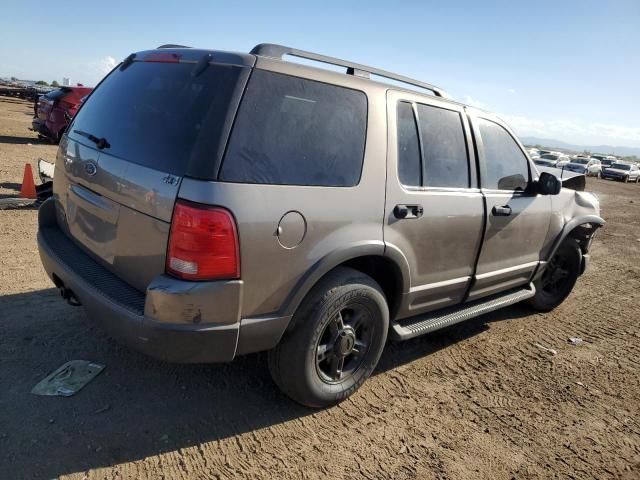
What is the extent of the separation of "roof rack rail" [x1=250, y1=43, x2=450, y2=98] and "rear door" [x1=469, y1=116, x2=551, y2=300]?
1.71 feet

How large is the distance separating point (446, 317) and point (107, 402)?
2.41 meters

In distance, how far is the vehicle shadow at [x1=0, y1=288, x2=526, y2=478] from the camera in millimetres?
2473

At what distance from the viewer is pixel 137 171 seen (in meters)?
2.52

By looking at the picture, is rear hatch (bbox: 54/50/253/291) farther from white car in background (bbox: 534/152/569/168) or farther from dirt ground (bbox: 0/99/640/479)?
white car in background (bbox: 534/152/569/168)

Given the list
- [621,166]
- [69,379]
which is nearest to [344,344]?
[69,379]

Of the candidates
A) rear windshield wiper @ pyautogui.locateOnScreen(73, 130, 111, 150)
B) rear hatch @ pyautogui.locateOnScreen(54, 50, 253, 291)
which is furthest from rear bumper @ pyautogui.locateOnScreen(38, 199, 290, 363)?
rear windshield wiper @ pyautogui.locateOnScreen(73, 130, 111, 150)

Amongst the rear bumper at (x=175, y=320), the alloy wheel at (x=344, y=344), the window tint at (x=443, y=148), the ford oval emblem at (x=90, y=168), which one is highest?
the window tint at (x=443, y=148)

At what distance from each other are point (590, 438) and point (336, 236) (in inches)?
84.4

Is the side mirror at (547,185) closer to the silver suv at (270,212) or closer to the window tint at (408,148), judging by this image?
the silver suv at (270,212)

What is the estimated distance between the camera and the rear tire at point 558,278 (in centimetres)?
507

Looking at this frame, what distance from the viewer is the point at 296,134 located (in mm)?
2617

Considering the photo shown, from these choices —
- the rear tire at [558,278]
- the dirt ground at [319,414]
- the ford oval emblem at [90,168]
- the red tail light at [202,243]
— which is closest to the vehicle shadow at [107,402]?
the dirt ground at [319,414]

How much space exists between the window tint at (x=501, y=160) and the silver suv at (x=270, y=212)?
0.35ft

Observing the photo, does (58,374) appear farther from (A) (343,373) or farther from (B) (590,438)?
(B) (590,438)
